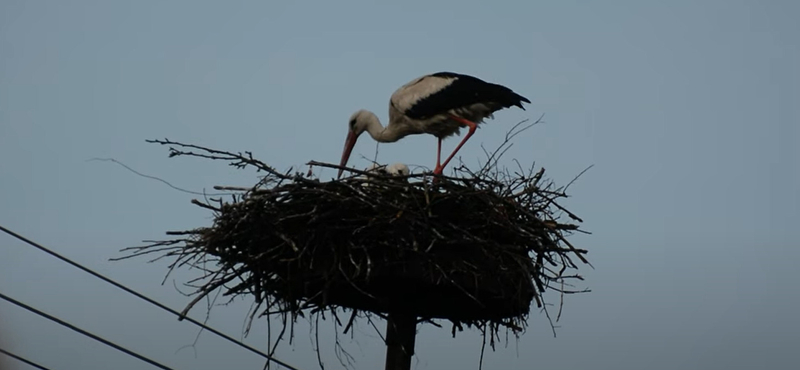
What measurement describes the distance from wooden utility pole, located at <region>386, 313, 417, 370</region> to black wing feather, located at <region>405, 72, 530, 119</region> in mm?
2697

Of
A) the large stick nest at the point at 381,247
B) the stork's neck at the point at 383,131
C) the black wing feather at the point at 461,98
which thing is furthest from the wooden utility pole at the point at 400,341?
the stork's neck at the point at 383,131

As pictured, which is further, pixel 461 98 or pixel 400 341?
pixel 461 98

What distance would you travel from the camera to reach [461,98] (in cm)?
772

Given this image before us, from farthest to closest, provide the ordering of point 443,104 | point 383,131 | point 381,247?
point 383,131
point 443,104
point 381,247

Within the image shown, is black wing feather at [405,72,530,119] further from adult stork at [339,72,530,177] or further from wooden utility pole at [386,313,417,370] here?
wooden utility pole at [386,313,417,370]

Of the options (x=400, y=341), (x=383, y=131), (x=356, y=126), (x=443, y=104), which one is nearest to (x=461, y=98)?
(x=443, y=104)

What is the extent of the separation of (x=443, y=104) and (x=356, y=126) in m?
0.96

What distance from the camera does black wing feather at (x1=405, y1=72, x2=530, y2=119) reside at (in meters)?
7.70

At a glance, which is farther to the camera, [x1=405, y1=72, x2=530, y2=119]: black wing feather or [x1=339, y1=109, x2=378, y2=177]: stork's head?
[x1=339, y1=109, x2=378, y2=177]: stork's head

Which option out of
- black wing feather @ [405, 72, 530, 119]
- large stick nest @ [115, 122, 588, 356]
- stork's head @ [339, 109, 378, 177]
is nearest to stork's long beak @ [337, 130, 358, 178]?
stork's head @ [339, 109, 378, 177]

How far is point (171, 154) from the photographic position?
559cm

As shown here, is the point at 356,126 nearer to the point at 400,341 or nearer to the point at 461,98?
the point at 461,98

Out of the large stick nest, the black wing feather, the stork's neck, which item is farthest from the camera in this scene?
the stork's neck

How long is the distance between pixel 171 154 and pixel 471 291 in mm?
1777
